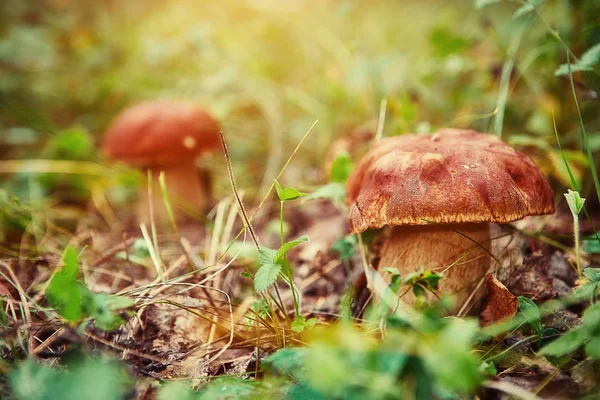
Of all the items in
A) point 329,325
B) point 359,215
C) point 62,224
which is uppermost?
point 359,215

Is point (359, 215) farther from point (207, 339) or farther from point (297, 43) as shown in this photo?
point (297, 43)

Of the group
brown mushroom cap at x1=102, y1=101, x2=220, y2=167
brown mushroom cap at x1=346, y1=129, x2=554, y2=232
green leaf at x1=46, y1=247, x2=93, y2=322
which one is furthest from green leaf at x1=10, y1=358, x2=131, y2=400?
brown mushroom cap at x1=102, y1=101, x2=220, y2=167

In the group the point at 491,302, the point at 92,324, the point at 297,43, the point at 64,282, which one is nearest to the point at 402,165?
the point at 491,302

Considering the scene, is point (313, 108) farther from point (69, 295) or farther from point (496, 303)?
point (69, 295)

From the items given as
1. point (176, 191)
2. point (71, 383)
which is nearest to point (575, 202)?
point (71, 383)

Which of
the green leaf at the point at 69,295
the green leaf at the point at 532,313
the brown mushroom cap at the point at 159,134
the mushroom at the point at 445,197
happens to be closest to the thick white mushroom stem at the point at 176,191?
the brown mushroom cap at the point at 159,134

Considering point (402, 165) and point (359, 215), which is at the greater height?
point (402, 165)
